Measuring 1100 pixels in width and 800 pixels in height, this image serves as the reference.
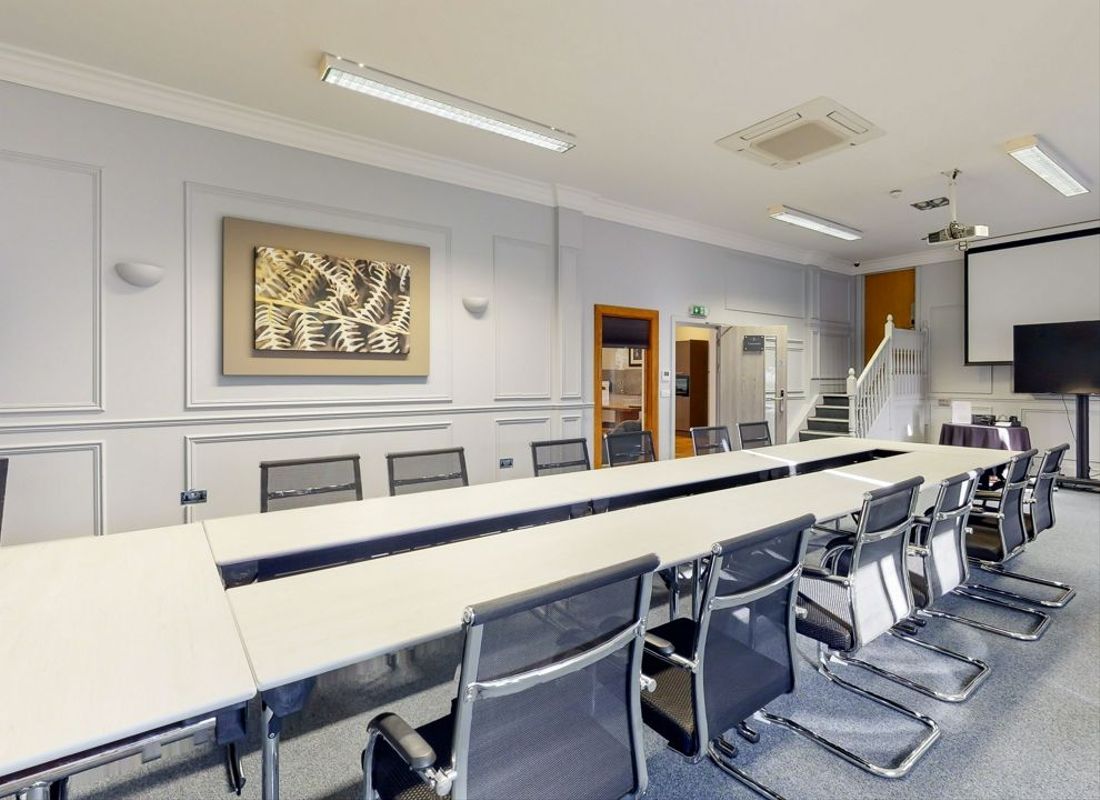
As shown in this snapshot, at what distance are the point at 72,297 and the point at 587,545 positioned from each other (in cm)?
342

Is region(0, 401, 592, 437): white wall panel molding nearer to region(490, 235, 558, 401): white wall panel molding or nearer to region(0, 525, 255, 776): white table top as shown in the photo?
region(490, 235, 558, 401): white wall panel molding

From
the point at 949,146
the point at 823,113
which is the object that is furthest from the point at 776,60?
the point at 949,146

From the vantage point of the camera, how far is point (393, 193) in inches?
174

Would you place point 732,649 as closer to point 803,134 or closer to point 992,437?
point 803,134

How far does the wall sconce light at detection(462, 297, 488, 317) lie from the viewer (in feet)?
15.7

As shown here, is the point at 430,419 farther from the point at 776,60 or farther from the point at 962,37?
the point at 962,37

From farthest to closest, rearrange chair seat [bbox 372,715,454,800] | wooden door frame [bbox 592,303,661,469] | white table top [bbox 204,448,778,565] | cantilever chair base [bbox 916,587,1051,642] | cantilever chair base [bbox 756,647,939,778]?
wooden door frame [bbox 592,303,661,469]
cantilever chair base [bbox 916,587,1051,642]
white table top [bbox 204,448,778,565]
cantilever chair base [bbox 756,647,939,778]
chair seat [bbox 372,715,454,800]

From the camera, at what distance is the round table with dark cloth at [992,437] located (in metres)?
5.91

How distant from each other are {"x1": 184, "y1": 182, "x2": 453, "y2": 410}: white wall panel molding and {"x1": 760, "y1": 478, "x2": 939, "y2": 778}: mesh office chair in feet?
10.9

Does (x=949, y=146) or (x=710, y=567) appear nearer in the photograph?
(x=710, y=567)

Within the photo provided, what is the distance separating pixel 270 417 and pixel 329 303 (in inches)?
36.4

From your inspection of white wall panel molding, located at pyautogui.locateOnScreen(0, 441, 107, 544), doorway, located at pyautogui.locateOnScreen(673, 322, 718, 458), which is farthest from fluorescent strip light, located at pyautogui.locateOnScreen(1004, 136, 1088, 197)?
white wall panel molding, located at pyautogui.locateOnScreen(0, 441, 107, 544)

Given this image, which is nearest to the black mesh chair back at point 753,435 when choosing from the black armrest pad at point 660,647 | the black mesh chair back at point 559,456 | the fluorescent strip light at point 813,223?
the black mesh chair back at point 559,456

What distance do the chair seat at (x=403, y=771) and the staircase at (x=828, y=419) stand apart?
23.5 feet
